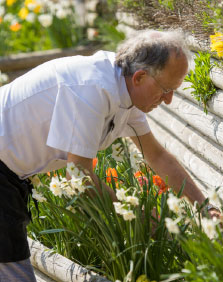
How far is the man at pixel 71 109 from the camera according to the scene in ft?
7.23

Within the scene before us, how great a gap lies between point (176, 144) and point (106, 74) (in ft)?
5.84

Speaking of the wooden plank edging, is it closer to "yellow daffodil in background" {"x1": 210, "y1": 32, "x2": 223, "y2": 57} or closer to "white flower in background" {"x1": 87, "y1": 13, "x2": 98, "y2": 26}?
"yellow daffodil in background" {"x1": 210, "y1": 32, "x2": 223, "y2": 57}

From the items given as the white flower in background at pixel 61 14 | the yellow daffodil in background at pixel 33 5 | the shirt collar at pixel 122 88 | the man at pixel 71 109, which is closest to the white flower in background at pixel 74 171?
the man at pixel 71 109

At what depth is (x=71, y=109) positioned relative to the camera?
7.23 feet

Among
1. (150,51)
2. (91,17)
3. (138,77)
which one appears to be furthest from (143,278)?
(91,17)

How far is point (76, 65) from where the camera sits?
232 centimetres

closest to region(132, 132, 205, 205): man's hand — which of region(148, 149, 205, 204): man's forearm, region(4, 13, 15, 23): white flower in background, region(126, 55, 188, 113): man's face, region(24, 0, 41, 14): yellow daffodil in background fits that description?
region(148, 149, 205, 204): man's forearm

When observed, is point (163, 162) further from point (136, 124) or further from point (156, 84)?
point (156, 84)

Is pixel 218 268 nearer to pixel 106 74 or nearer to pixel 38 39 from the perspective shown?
pixel 106 74

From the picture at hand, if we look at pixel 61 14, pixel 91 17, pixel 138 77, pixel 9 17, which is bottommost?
pixel 91 17

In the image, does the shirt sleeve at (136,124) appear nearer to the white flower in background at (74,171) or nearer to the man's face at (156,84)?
the man's face at (156,84)

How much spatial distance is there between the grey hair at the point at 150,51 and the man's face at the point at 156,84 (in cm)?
2

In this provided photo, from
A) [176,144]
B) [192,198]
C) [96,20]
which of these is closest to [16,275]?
[192,198]

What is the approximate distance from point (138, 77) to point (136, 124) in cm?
44
